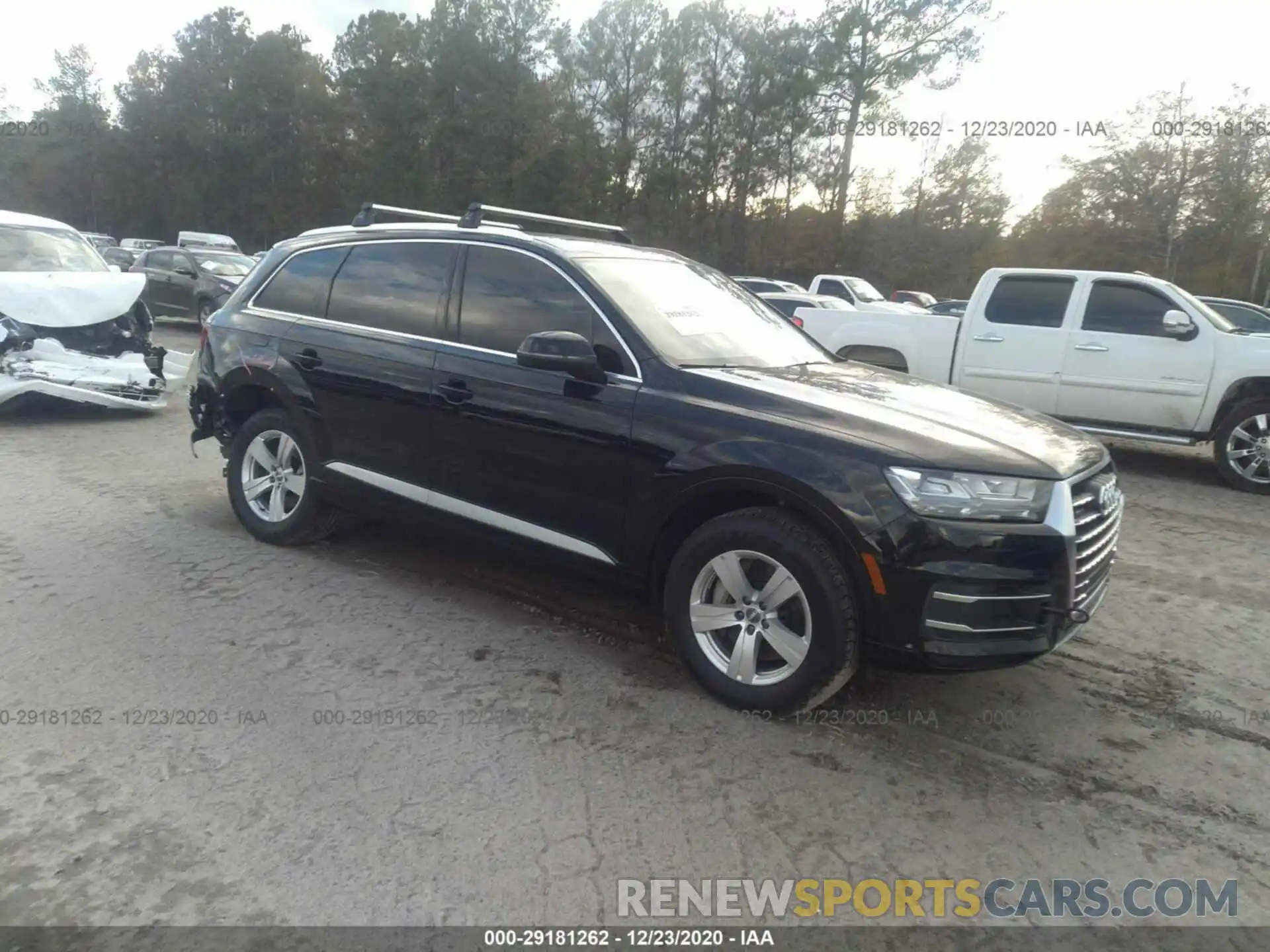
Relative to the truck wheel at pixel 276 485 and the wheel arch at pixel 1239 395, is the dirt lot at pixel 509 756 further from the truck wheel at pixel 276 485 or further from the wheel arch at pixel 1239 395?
the wheel arch at pixel 1239 395

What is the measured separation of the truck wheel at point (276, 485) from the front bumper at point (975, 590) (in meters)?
3.28

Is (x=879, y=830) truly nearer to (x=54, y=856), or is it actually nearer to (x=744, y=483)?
(x=744, y=483)

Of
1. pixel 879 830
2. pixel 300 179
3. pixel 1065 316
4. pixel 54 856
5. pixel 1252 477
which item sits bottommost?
pixel 54 856

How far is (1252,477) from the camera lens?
26.8ft

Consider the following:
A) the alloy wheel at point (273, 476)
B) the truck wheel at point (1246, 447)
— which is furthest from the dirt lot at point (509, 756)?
the truck wheel at point (1246, 447)

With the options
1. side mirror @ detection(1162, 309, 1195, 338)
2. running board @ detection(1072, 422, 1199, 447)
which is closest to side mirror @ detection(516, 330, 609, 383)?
running board @ detection(1072, 422, 1199, 447)

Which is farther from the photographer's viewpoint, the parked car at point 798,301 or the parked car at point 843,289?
the parked car at point 843,289

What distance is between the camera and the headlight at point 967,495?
130 inches

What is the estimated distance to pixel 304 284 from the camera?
17.7 ft

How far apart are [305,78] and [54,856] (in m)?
56.8

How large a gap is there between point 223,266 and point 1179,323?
17.6 meters

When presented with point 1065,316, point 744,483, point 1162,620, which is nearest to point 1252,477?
point 1065,316

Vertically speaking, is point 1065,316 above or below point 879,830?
above

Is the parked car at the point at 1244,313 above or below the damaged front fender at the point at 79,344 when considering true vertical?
above
